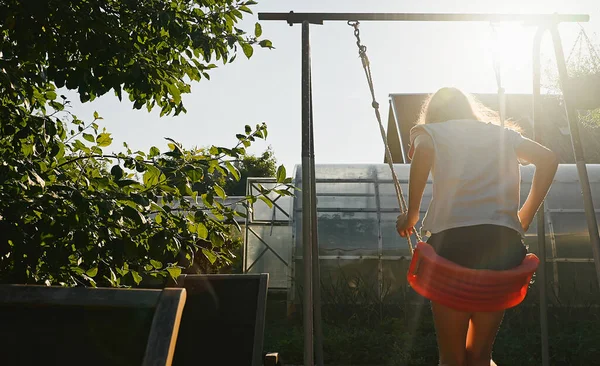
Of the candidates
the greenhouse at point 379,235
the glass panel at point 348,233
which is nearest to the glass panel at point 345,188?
the greenhouse at point 379,235

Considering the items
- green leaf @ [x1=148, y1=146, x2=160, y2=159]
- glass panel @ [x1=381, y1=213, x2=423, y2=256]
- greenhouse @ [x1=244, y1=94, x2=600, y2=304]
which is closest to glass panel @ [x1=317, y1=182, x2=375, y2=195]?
greenhouse @ [x1=244, y1=94, x2=600, y2=304]

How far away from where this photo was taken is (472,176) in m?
2.19

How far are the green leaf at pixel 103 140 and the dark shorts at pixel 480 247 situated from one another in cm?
146

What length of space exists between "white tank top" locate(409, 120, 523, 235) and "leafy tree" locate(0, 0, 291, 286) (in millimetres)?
647

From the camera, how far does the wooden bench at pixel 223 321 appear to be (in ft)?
9.10

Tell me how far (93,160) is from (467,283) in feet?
5.17

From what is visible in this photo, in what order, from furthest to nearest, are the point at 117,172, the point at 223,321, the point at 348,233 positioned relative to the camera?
the point at 348,233 < the point at 223,321 < the point at 117,172

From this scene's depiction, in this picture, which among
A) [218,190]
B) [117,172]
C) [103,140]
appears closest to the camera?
[117,172]

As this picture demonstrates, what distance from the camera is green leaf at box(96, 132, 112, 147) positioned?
252 cm

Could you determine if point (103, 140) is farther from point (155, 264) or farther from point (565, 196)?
point (565, 196)

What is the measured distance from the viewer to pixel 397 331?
736cm

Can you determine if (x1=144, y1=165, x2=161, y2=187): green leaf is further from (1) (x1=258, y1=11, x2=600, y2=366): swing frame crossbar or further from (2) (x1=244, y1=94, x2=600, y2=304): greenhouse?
(2) (x1=244, y1=94, x2=600, y2=304): greenhouse

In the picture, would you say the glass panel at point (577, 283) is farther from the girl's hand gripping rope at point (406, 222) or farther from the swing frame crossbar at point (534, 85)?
the girl's hand gripping rope at point (406, 222)

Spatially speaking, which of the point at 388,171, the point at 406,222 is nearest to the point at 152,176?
the point at 406,222
